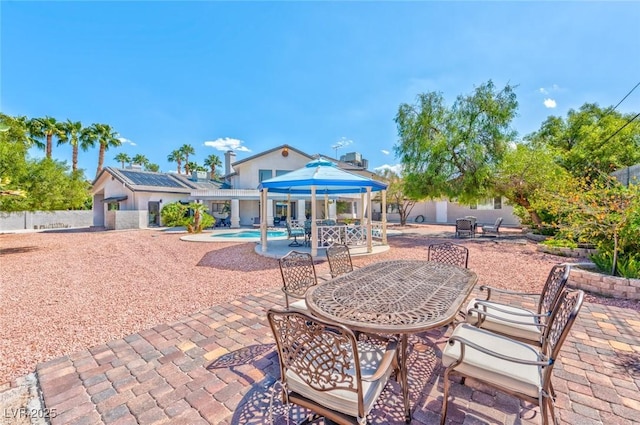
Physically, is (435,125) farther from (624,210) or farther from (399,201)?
(624,210)

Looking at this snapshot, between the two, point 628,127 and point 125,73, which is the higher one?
point 125,73

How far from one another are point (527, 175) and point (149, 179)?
1130 inches

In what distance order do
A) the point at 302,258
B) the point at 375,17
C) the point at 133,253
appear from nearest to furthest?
the point at 302,258 < the point at 375,17 < the point at 133,253

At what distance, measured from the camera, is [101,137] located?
2877 centimetres

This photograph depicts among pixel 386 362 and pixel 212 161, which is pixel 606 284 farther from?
pixel 212 161

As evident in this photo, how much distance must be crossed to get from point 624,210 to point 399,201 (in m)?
17.5

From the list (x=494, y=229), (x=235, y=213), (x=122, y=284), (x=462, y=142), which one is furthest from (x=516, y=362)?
(x=235, y=213)

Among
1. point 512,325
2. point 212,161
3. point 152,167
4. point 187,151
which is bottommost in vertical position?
point 512,325

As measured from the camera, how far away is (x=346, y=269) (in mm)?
4680

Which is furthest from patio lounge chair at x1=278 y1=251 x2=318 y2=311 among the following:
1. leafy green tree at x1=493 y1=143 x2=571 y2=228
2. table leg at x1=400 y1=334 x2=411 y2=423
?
leafy green tree at x1=493 y1=143 x2=571 y2=228

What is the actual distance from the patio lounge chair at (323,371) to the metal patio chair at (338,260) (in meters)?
2.41

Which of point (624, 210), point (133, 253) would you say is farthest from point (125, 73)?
point (624, 210)

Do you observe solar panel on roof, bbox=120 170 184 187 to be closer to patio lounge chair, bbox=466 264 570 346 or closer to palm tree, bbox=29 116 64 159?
palm tree, bbox=29 116 64 159

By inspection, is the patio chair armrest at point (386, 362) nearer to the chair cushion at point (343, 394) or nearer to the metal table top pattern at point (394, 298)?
the chair cushion at point (343, 394)
